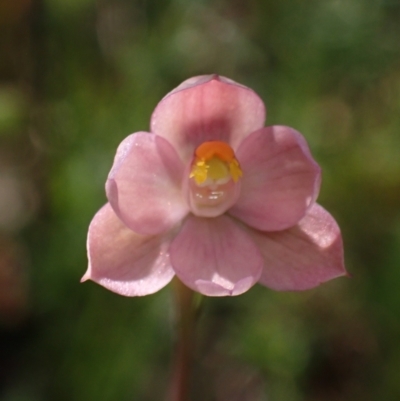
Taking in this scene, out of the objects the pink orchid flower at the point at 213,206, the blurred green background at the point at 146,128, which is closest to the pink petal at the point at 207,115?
the pink orchid flower at the point at 213,206

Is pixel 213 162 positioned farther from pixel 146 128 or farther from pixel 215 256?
pixel 146 128

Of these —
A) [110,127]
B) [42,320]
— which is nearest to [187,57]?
[110,127]

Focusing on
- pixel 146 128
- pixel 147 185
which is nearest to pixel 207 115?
pixel 147 185

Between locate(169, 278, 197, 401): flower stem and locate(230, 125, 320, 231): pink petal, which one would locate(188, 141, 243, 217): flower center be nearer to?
locate(230, 125, 320, 231): pink petal

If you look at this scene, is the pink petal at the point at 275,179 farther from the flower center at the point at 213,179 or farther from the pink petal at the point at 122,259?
the pink petal at the point at 122,259

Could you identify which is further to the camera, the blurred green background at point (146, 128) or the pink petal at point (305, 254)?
the blurred green background at point (146, 128)

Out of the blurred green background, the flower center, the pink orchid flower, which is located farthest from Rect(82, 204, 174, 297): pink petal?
the blurred green background

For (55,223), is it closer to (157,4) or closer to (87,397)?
(87,397)
